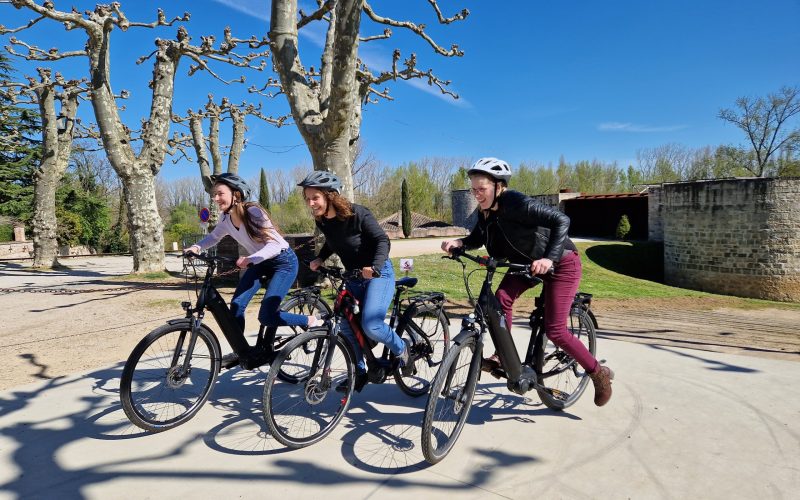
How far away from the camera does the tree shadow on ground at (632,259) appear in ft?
67.5

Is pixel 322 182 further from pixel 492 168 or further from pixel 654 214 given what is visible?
pixel 654 214

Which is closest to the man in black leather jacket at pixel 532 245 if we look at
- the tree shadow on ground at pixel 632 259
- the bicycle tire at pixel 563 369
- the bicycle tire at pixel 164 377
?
the bicycle tire at pixel 563 369

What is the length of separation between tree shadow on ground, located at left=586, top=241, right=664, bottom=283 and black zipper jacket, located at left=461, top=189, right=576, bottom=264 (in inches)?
701

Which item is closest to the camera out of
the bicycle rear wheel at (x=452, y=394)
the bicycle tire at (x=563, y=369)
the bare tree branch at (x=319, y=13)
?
the bicycle rear wheel at (x=452, y=394)

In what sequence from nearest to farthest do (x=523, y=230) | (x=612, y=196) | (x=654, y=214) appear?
(x=523, y=230) < (x=654, y=214) < (x=612, y=196)

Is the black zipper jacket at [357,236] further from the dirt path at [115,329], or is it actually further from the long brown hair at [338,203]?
the dirt path at [115,329]

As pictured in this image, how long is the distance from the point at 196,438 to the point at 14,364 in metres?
3.33

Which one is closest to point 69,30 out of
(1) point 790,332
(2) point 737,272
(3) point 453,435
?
(3) point 453,435

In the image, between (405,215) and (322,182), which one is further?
(405,215)

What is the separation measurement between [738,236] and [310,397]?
65.1ft

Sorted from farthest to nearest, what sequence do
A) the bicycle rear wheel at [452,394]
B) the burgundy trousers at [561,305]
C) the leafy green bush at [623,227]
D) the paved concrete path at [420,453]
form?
the leafy green bush at [623,227], the burgundy trousers at [561,305], the bicycle rear wheel at [452,394], the paved concrete path at [420,453]

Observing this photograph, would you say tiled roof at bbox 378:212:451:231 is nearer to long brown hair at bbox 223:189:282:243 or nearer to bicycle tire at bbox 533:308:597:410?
bicycle tire at bbox 533:308:597:410

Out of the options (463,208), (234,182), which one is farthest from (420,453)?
(463,208)

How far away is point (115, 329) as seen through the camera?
22.5 feet
